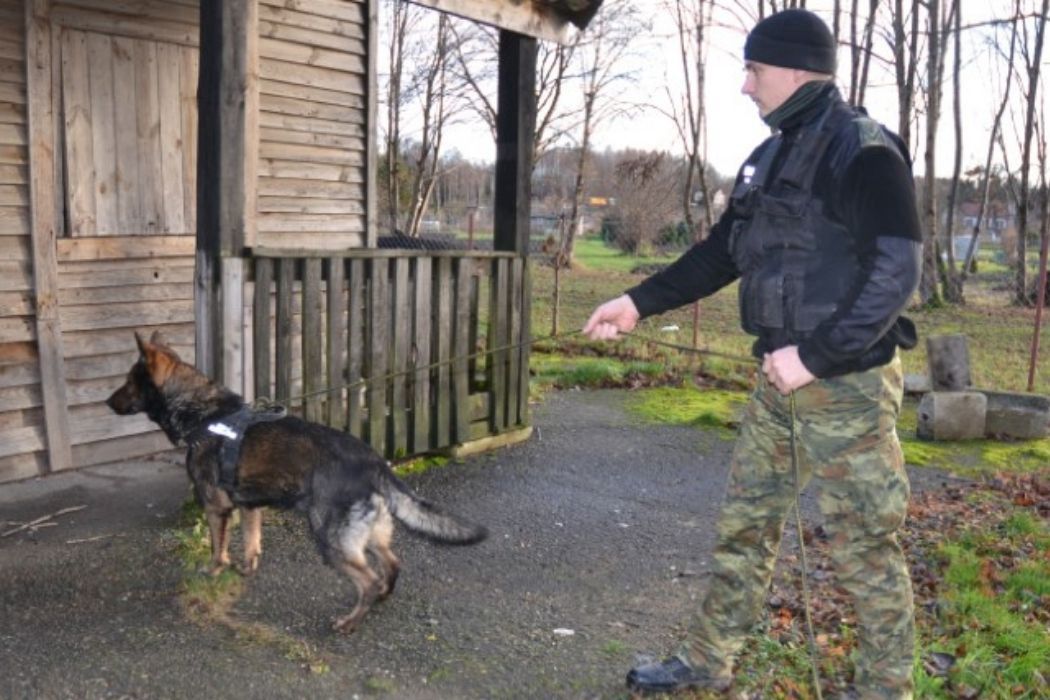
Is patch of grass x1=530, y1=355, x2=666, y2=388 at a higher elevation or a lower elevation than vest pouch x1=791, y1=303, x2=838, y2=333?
lower

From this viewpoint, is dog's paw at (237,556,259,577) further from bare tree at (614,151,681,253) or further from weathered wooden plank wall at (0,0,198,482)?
bare tree at (614,151,681,253)

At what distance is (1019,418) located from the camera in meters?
8.03

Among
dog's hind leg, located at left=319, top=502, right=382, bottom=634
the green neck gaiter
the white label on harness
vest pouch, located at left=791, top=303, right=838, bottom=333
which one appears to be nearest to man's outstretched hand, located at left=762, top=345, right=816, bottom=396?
vest pouch, located at left=791, top=303, right=838, bottom=333

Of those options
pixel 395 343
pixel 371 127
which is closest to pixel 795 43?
pixel 395 343

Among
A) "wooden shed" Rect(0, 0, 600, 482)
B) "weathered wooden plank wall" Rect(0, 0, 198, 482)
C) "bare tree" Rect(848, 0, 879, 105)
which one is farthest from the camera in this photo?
"bare tree" Rect(848, 0, 879, 105)

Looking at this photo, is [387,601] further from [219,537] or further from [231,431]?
[231,431]

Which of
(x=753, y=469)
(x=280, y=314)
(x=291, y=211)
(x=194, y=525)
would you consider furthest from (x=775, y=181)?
(x=291, y=211)

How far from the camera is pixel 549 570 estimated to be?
4828 millimetres

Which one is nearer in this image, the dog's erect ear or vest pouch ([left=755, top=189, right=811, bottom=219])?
vest pouch ([left=755, top=189, right=811, bottom=219])

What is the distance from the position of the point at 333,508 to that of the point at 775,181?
226 centimetres

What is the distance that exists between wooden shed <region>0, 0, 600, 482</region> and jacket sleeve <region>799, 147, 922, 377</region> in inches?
113

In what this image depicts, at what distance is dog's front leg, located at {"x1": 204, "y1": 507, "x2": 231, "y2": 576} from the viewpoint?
4.40 metres

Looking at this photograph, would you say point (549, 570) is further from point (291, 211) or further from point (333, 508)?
point (291, 211)

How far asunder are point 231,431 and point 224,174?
135 centimetres
